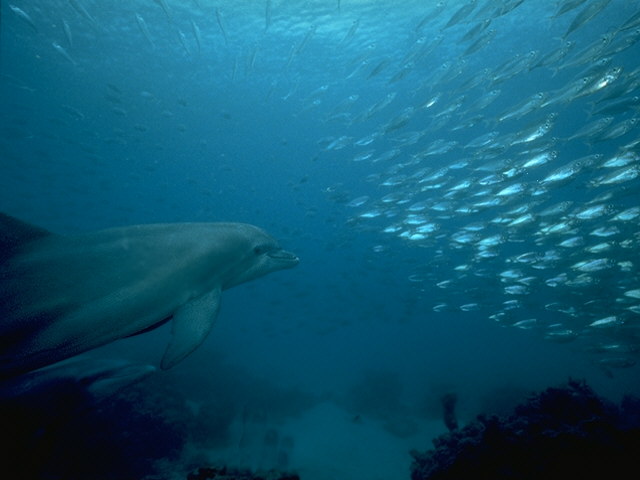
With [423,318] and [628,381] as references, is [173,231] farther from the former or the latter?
[423,318]

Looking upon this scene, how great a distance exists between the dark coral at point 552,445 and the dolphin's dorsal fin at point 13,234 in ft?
17.9

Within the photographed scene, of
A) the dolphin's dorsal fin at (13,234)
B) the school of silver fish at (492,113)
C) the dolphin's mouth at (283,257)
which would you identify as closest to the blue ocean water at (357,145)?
the school of silver fish at (492,113)

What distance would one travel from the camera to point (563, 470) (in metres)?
3.66

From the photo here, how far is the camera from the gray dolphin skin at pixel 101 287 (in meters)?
1.73

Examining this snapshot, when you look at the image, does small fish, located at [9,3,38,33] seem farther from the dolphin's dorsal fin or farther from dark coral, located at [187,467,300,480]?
dark coral, located at [187,467,300,480]

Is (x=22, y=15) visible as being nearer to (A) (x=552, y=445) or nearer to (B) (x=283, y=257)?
(B) (x=283, y=257)

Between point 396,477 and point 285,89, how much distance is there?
21071 mm

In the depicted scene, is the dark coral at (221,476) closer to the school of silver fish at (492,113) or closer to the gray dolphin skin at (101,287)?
the gray dolphin skin at (101,287)

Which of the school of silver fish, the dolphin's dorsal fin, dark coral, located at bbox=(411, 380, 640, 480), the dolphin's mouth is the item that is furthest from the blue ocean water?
the dolphin's dorsal fin

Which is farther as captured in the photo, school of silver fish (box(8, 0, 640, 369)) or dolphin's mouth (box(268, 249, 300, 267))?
school of silver fish (box(8, 0, 640, 369))

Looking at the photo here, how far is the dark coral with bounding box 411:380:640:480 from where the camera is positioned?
11.8 ft

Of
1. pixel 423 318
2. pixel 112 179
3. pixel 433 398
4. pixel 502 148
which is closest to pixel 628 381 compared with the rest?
pixel 423 318

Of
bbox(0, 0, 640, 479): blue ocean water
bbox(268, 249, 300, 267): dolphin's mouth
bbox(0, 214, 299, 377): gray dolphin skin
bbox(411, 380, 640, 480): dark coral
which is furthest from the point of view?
bbox(0, 0, 640, 479): blue ocean water

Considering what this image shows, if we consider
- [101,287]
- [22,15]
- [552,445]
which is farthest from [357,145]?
[101,287]
